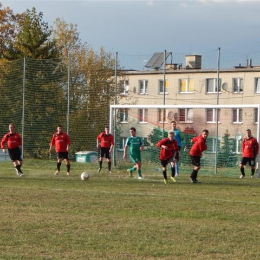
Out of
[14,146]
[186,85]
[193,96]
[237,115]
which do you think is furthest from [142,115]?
[186,85]

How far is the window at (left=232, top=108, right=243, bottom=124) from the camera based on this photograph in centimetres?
3022

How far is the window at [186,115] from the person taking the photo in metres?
31.3

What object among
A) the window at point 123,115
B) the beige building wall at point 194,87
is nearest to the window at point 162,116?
the window at point 123,115

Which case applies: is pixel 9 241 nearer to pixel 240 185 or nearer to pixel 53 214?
pixel 53 214

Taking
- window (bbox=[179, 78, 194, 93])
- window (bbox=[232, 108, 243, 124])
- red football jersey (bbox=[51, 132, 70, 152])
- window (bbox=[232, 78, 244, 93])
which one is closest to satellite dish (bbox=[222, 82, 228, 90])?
window (bbox=[232, 78, 244, 93])

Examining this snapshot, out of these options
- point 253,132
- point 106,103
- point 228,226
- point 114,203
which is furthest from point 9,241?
point 106,103

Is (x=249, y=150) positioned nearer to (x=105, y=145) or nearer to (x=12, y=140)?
(x=105, y=145)

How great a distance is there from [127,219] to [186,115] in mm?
17077

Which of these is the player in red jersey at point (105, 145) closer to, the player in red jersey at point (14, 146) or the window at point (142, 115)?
the window at point (142, 115)

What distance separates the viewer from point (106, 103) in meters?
34.8

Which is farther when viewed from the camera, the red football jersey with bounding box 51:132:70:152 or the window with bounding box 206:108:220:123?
the window with bounding box 206:108:220:123

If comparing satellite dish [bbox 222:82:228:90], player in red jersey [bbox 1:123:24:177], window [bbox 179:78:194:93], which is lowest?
player in red jersey [bbox 1:123:24:177]

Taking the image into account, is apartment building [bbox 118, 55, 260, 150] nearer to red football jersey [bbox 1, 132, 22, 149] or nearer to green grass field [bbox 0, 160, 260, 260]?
green grass field [bbox 0, 160, 260, 260]

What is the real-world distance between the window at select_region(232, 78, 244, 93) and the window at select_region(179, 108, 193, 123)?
1992 centimetres
